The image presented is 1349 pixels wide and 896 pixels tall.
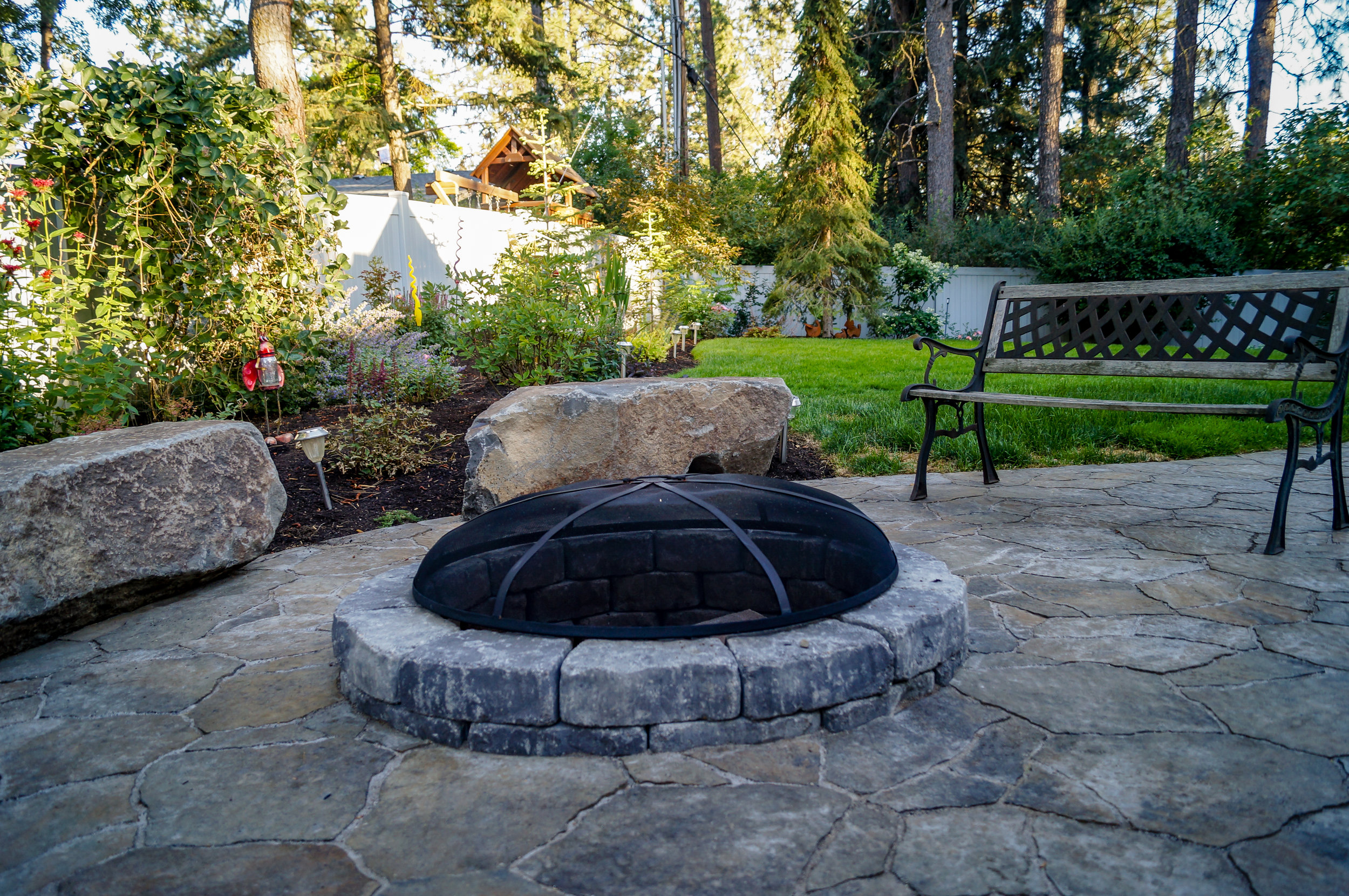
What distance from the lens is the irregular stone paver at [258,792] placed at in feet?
4.84

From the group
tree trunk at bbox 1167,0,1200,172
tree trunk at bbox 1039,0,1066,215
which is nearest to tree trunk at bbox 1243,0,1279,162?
tree trunk at bbox 1167,0,1200,172

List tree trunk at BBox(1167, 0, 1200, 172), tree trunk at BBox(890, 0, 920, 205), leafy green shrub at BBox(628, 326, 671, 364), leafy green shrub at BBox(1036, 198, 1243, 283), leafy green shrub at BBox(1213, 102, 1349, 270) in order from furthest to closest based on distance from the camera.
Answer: tree trunk at BBox(890, 0, 920, 205) < tree trunk at BBox(1167, 0, 1200, 172) < leafy green shrub at BBox(1036, 198, 1243, 283) < leafy green shrub at BBox(1213, 102, 1349, 270) < leafy green shrub at BBox(628, 326, 671, 364)

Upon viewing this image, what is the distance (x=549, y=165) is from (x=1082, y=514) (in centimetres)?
518

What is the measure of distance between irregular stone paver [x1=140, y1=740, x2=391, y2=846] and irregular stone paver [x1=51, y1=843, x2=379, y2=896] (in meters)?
0.03

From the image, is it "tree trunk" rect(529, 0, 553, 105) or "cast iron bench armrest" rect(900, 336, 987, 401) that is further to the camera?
"tree trunk" rect(529, 0, 553, 105)

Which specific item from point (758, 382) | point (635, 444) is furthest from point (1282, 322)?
point (635, 444)

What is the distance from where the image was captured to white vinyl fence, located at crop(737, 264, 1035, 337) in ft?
52.3

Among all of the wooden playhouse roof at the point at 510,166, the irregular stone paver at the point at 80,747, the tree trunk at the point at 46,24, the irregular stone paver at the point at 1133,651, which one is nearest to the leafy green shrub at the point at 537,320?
the irregular stone paver at the point at 80,747

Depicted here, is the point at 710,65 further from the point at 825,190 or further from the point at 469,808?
the point at 469,808

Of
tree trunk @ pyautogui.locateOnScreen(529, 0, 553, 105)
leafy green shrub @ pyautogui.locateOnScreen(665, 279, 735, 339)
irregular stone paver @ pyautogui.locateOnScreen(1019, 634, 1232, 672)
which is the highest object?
tree trunk @ pyautogui.locateOnScreen(529, 0, 553, 105)

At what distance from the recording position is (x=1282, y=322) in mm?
3418

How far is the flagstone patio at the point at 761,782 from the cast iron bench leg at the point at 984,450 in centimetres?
173

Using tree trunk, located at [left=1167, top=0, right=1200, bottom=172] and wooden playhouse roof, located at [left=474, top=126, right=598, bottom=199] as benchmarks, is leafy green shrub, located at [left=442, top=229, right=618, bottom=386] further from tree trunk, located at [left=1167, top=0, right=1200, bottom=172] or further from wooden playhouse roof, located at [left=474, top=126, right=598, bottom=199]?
tree trunk, located at [left=1167, top=0, right=1200, bottom=172]

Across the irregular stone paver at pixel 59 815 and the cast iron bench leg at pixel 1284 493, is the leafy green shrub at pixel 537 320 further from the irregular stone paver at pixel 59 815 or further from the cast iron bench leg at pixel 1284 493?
the cast iron bench leg at pixel 1284 493
